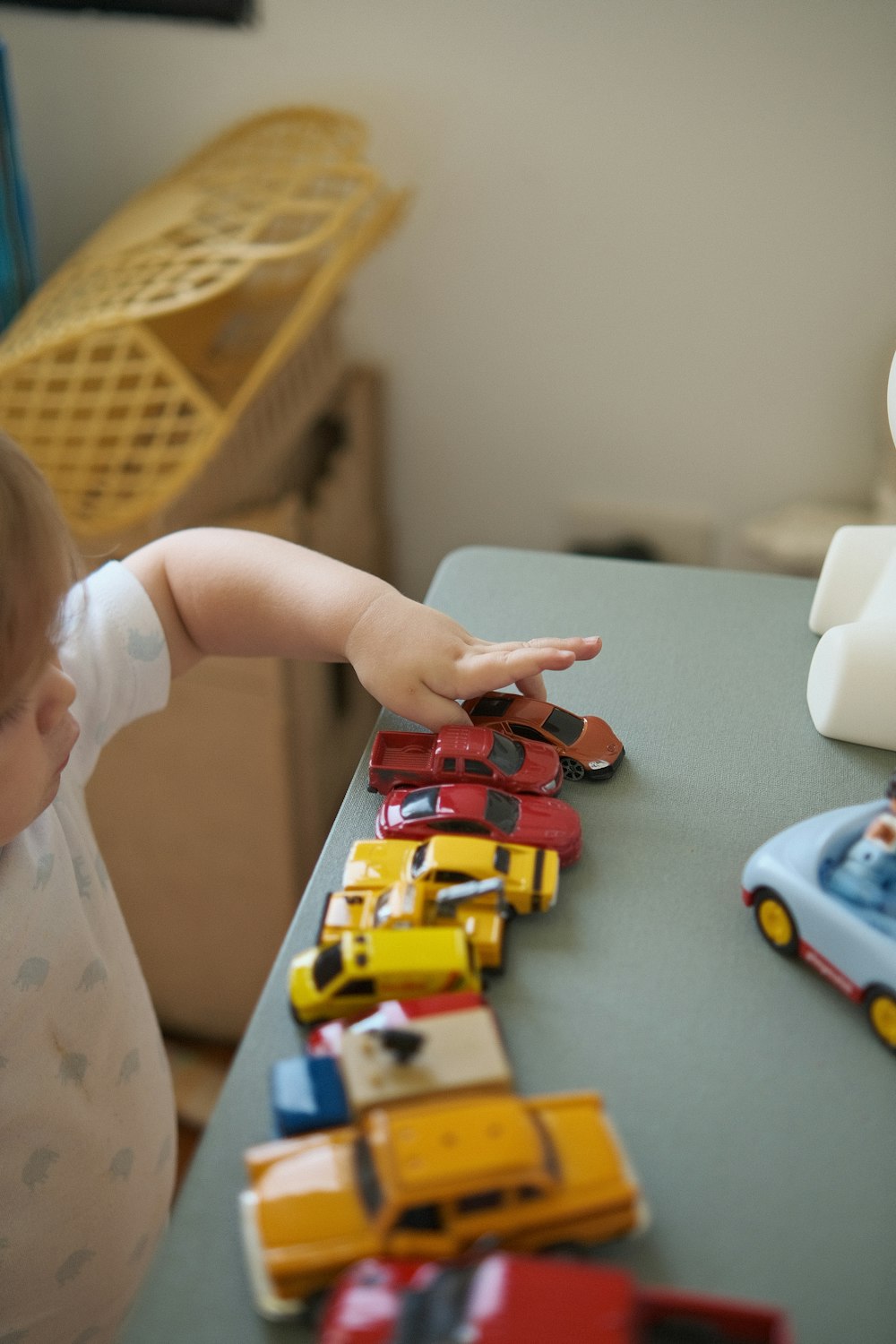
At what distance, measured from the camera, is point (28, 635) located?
1.54ft

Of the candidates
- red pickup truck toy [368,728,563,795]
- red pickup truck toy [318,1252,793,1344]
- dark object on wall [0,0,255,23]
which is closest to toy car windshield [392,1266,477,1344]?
red pickup truck toy [318,1252,793,1344]

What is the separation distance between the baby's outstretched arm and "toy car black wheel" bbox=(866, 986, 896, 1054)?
0.21 meters

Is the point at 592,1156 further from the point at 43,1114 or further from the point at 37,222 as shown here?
the point at 37,222

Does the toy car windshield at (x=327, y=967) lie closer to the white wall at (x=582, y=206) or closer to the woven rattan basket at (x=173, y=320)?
the woven rattan basket at (x=173, y=320)

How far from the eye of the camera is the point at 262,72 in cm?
100

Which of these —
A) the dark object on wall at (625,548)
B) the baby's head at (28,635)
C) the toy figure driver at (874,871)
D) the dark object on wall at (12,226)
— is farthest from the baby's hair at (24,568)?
the dark object on wall at (625,548)

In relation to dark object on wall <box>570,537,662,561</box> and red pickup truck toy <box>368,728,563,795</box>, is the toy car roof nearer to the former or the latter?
red pickup truck toy <box>368,728,563,795</box>

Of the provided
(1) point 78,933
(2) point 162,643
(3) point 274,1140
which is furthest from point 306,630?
(3) point 274,1140

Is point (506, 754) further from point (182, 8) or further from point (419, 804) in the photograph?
point (182, 8)

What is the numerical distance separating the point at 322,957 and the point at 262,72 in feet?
2.87

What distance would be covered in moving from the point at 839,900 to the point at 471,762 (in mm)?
170

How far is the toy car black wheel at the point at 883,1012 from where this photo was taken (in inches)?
16.5

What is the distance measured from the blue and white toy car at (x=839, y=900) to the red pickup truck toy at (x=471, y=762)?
11 centimetres

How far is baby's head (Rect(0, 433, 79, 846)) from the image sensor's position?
1.51ft
